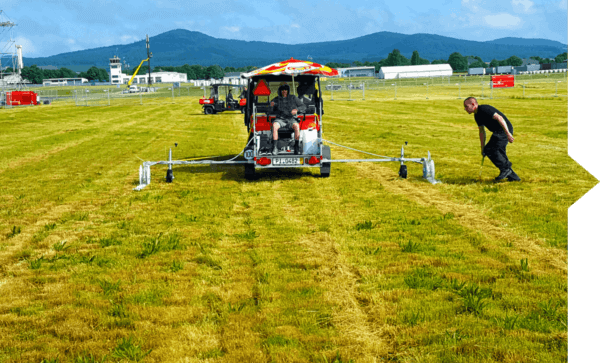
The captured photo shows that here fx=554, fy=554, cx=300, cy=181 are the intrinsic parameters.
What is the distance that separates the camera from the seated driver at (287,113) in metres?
12.8

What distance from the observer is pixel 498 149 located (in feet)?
37.3

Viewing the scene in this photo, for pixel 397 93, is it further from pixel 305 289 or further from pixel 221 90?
pixel 305 289

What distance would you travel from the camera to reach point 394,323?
469 centimetres

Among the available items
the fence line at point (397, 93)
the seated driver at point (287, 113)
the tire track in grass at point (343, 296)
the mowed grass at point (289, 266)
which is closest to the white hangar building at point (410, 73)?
the fence line at point (397, 93)

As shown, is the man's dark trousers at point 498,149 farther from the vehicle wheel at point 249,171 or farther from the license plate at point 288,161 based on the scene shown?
the vehicle wheel at point 249,171

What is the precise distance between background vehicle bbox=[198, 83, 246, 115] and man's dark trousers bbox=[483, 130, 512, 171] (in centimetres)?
2888

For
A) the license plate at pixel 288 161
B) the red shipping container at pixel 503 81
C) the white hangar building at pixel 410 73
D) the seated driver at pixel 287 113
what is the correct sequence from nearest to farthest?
1. the license plate at pixel 288 161
2. the seated driver at pixel 287 113
3. the red shipping container at pixel 503 81
4. the white hangar building at pixel 410 73

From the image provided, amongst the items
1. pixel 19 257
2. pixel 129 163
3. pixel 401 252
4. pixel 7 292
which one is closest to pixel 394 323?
pixel 401 252

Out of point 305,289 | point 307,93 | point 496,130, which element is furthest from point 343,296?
point 307,93

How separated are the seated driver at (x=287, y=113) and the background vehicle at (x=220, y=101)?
25940mm

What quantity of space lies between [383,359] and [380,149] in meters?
14.4

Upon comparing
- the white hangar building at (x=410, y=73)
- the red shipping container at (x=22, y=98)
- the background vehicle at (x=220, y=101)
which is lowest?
the background vehicle at (x=220, y=101)

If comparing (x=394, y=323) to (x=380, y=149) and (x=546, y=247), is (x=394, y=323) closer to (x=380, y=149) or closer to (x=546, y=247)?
(x=546, y=247)

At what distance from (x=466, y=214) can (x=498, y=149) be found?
3162mm
